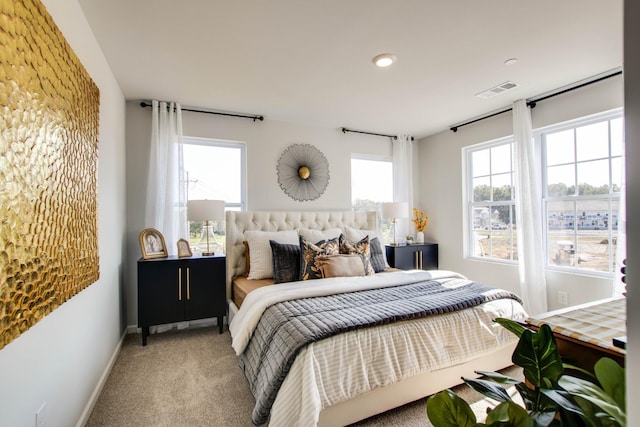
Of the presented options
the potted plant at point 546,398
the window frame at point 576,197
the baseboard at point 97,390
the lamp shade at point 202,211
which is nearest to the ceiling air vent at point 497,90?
the window frame at point 576,197

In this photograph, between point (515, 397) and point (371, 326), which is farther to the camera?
point (515, 397)

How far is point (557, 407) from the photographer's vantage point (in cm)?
67

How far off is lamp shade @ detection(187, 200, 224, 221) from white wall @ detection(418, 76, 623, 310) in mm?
3192

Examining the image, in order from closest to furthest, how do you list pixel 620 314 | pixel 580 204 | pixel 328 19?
pixel 620 314
pixel 328 19
pixel 580 204

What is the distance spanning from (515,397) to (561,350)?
1.30 m

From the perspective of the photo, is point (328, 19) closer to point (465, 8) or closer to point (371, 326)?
point (465, 8)

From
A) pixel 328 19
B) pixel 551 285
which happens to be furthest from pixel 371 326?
pixel 551 285

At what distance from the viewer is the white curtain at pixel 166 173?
3240 millimetres

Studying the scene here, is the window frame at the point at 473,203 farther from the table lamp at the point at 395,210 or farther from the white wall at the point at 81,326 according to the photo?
the white wall at the point at 81,326

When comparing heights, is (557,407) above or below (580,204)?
below

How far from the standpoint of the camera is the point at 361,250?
127 inches

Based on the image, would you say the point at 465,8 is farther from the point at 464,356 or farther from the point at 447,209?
the point at 447,209

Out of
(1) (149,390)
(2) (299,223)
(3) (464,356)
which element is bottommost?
(1) (149,390)

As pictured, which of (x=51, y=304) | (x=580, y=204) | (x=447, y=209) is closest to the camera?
(x=51, y=304)
